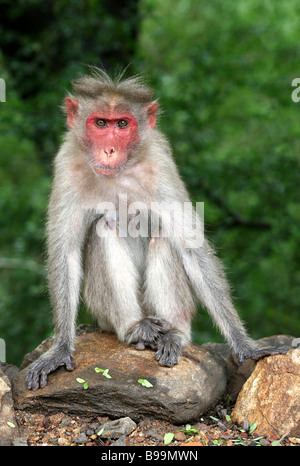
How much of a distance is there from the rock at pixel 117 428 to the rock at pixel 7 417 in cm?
60

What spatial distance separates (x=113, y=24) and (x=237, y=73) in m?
1.88

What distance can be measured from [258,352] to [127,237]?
58.5 inches

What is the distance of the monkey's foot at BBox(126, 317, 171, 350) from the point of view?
16.9 feet

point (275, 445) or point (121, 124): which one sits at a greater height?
point (121, 124)

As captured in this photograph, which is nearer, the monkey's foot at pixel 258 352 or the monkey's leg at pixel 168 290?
the monkey's foot at pixel 258 352

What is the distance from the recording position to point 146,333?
518 cm

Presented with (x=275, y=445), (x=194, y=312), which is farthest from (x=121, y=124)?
(x=275, y=445)

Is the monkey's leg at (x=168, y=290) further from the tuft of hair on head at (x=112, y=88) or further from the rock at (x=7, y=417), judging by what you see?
the rock at (x=7, y=417)

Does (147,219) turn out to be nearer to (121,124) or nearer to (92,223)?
(92,223)

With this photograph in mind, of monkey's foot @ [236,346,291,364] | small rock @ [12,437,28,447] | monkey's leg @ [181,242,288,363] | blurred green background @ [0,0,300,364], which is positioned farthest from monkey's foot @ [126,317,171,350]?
blurred green background @ [0,0,300,364]

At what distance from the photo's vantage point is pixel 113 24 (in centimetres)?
877

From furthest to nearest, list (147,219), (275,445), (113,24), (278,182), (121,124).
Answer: (113,24)
(278,182)
(147,219)
(121,124)
(275,445)

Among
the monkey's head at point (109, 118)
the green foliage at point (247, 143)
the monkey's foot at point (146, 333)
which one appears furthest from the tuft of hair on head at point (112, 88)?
the green foliage at point (247, 143)

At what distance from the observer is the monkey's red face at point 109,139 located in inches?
198
